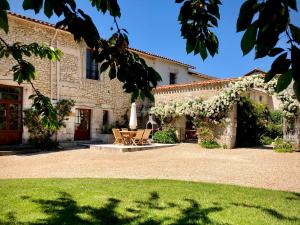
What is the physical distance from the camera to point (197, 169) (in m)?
8.40

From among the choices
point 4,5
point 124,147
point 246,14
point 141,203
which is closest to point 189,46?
point 246,14

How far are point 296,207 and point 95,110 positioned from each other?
1270 centimetres

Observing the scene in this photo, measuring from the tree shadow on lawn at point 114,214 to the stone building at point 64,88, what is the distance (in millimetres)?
8927

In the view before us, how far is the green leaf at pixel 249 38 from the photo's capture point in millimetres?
1147

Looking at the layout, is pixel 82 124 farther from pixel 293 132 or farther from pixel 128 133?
pixel 293 132

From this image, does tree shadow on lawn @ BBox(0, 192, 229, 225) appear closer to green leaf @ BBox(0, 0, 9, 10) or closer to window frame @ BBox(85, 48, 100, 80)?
green leaf @ BBox(0, 0, 9, 10)

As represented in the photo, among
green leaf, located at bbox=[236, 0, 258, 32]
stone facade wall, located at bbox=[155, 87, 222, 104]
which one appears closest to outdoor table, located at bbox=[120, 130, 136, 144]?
stone facade wall, located at bbox=[155, 87, 222, 104]

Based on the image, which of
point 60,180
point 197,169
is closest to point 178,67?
point 197,169

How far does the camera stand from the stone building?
12.8m

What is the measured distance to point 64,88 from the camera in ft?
48.6

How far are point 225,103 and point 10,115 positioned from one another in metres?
9.12

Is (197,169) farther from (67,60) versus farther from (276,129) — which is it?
(276,129)

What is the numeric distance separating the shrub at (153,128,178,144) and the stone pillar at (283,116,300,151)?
5.40 meters

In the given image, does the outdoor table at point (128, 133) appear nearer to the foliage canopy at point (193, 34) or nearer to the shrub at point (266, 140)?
the shrub at point (266, 140)
